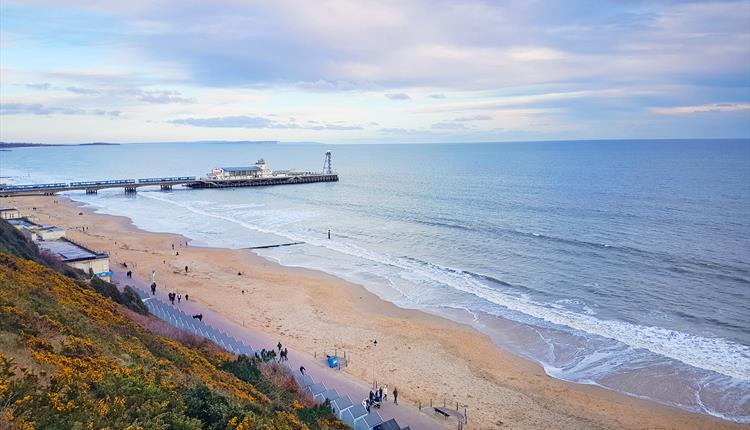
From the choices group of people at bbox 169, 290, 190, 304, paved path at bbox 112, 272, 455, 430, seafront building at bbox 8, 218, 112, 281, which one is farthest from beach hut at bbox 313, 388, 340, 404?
seafront building at bbox 8, 218, 112, 281

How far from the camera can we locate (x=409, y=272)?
43531 mm

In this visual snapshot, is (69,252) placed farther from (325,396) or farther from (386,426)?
(386,426)

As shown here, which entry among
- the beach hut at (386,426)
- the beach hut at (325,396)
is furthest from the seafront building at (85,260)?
A: the beach hut at (386,426)

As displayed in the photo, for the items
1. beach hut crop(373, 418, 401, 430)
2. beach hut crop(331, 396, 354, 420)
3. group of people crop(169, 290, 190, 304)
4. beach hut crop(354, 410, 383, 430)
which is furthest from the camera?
group of people crop(169, 290, 190, 304)

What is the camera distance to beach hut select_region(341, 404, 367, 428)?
18.1m

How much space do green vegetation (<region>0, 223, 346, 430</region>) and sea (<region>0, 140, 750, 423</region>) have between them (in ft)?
51.5

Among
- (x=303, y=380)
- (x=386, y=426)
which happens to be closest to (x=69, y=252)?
(x=303, y=380)

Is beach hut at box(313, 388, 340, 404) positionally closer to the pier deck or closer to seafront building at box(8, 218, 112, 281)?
seafront building at box(8, 218, 112, 281)

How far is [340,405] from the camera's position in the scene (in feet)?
63.0

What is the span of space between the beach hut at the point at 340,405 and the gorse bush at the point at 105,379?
139 centimetres

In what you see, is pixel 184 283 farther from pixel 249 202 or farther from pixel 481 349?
pixel 249 202

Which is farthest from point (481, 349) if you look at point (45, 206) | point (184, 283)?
point (45, 206)

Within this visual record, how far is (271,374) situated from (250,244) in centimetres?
3628

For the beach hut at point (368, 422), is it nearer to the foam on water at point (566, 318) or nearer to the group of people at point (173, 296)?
the foam on water at point (566, 318)
